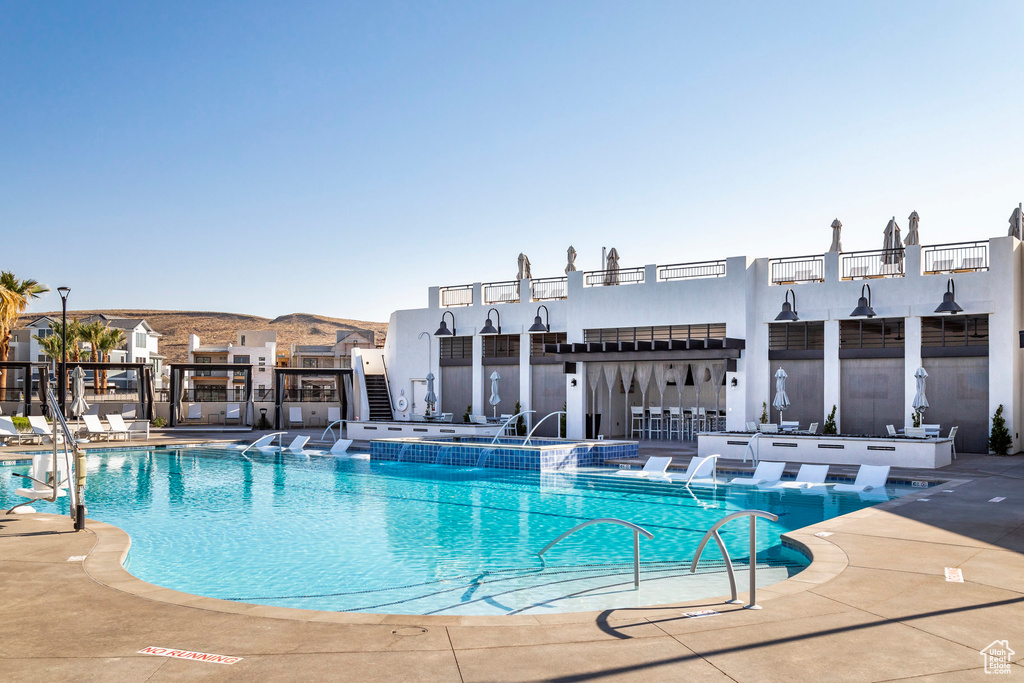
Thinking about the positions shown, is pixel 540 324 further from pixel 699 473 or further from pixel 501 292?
pixel 699 473

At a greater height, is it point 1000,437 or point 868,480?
point 1000,437

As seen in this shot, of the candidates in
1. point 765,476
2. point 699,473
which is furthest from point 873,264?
point 699,473

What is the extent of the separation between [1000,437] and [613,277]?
11.3m

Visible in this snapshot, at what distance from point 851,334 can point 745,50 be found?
27.8 ft

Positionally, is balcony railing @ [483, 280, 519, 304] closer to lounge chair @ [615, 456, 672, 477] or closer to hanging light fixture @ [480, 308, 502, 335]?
hanging light fixture @ [480, 308, 502, 335]

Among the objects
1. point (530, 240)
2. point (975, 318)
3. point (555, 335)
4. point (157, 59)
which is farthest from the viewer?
point (530, 240)

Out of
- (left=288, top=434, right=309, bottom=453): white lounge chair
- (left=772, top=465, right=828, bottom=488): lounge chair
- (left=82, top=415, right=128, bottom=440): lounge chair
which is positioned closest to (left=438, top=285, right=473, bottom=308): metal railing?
(left=288, top=434, right=309, bottom=453): white lounge chair

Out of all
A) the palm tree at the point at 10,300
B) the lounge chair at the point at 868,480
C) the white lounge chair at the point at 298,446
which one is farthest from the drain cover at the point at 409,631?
the palm tree at the point at 10,300

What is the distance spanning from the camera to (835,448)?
16219 mm

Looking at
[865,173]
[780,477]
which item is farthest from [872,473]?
[865,173]

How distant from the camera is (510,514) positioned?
1137 cm

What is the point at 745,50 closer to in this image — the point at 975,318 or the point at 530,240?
the point at 975,318

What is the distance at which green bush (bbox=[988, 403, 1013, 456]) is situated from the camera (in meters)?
17.1

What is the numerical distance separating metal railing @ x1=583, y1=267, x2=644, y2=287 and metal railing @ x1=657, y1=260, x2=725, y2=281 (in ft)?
2.52
